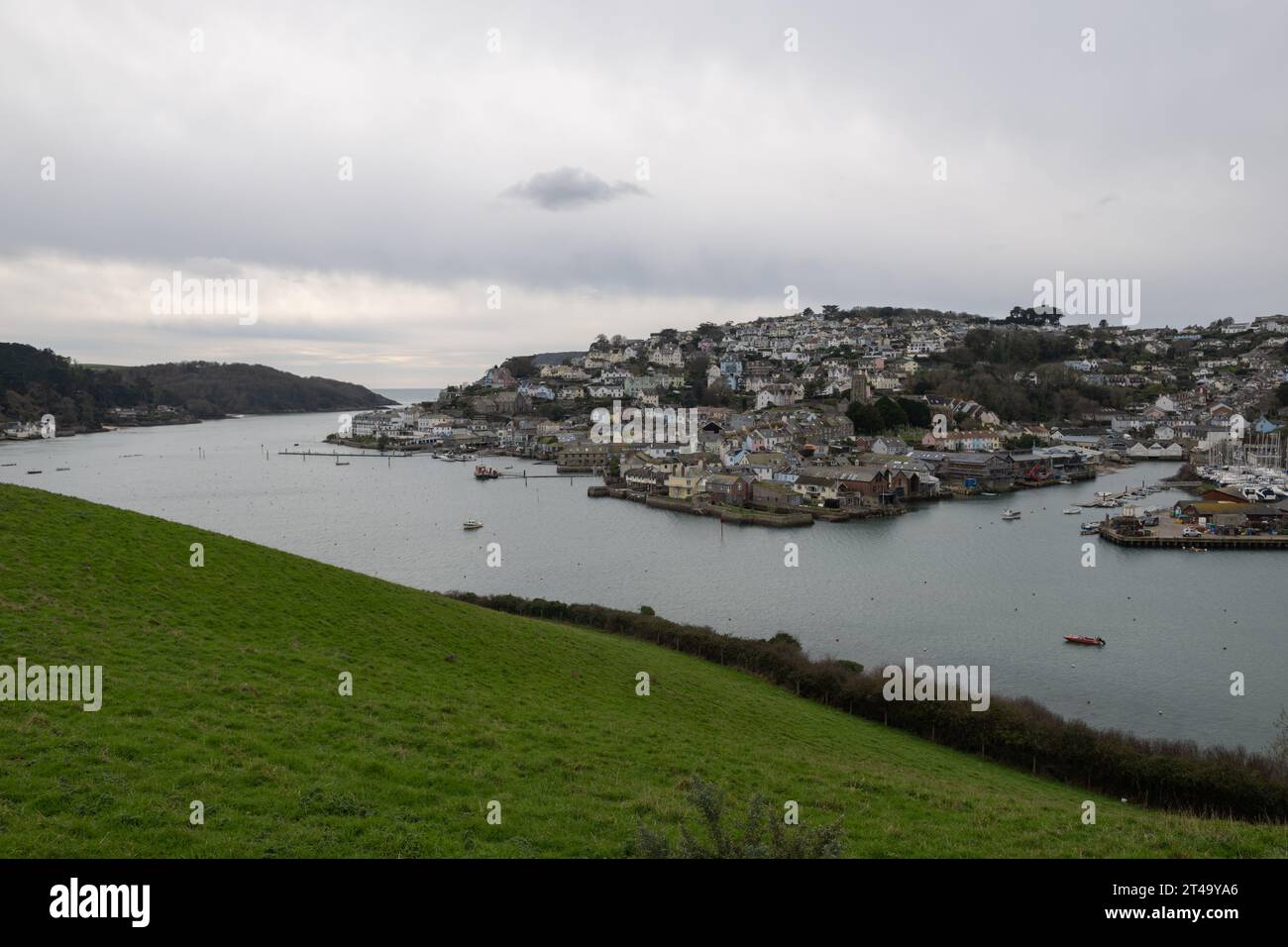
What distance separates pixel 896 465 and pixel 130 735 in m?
42.5

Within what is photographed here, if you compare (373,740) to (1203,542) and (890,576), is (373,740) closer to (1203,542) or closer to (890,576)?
(890,576)

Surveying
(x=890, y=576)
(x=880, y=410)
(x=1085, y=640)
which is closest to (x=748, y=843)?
(x=1085, y=640)

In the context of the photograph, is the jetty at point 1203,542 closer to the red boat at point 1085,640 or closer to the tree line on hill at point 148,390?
the red boat at point 1085,640

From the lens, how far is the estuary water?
1505 centimetres

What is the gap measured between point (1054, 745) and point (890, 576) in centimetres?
1378

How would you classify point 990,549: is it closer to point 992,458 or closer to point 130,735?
point 992,458

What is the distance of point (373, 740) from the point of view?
5.97 meters

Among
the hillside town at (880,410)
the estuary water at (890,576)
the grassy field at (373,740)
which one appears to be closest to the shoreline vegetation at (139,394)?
the hillside town at (880,410)

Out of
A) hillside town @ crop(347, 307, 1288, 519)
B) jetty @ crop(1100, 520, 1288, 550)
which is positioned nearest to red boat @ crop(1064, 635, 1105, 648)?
jetty @ crop(1100, 520, 1288, 550)

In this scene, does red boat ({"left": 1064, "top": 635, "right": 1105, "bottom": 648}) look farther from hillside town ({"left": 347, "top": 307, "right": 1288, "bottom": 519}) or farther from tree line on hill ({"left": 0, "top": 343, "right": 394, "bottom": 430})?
tree line on hill ({"left": 0, "top": 343, "right": 394, "bottom": 430})

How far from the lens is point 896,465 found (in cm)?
4322

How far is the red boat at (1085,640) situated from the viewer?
666 inches

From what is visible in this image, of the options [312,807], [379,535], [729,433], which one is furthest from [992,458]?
[312,807]

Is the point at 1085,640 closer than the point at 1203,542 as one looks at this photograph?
Yes
